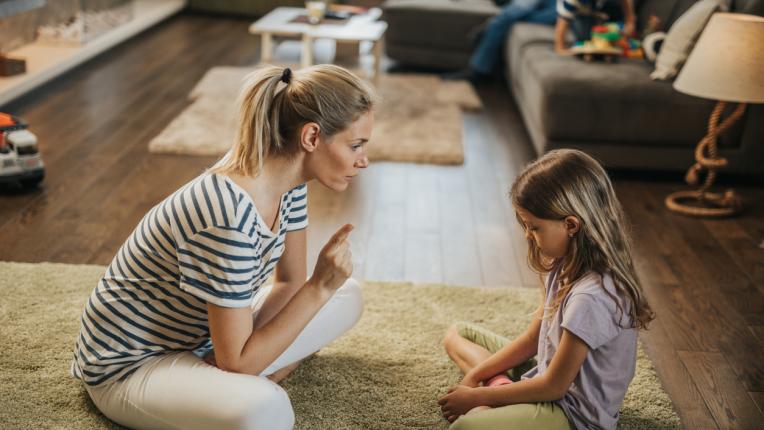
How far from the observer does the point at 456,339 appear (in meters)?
2.11

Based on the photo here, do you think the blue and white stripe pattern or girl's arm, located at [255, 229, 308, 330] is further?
the blue and white stripe pattern

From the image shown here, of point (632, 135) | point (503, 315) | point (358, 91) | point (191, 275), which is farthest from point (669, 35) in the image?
point (191, 275)

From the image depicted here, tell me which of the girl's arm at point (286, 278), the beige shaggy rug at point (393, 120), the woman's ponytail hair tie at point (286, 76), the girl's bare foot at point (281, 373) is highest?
the woman's ponytail hair tie at point (286, 76)

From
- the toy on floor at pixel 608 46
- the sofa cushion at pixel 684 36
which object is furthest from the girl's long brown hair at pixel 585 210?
the toy on floor at pixel 608 46

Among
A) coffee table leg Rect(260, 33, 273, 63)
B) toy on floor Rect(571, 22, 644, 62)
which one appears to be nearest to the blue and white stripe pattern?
toy on floor Rect(571, 22, 644, 62)

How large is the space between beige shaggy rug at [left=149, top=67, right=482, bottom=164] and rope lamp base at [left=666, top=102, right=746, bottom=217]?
99cm

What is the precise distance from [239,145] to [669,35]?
265cm

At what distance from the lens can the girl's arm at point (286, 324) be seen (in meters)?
1.62

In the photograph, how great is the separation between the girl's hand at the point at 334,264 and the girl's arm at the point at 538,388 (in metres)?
0.41

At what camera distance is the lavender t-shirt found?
160 centimetres

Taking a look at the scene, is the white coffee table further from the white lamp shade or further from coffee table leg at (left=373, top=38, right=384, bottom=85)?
the white lamp shade

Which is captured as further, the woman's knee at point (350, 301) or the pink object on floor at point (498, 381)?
the woman's knee at point (350, 301)

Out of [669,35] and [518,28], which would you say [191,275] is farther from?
[518,28]

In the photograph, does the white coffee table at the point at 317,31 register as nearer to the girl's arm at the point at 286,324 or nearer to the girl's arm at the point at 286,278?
the girl's arm at the point at 286,278
